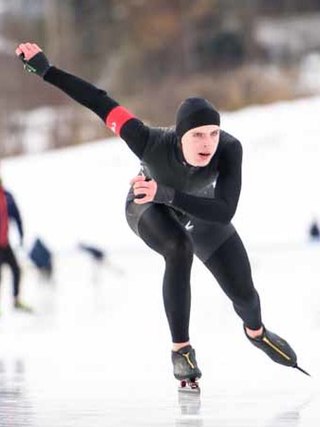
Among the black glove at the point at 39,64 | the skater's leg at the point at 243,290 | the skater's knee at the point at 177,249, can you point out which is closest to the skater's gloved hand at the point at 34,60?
the black glove at the point at 39,64

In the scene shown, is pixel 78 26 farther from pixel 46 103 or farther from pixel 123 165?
pixel 123 165

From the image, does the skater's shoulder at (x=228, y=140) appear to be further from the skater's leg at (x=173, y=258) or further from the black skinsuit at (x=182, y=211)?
the skater's leg at (x=173, y=258)

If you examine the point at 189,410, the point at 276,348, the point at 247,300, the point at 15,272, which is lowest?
the point at 189,410

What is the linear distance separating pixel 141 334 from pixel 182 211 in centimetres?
294

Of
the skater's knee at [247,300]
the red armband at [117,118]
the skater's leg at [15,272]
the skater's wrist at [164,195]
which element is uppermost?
the skater's leg at [15,272]

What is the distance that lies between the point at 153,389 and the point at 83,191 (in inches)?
789

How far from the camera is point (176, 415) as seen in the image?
14.2 ft

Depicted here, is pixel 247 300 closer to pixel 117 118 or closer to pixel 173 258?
pixel 173 258

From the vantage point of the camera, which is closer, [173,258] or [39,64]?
[173,258]

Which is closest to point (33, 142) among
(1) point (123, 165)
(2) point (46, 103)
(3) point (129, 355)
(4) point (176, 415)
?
Result: (2) point (46, 103)

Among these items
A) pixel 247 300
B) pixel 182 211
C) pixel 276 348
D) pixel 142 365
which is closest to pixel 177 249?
pixel 182 211

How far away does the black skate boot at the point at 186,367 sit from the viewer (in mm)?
4961

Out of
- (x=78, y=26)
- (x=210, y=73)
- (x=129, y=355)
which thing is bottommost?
(x=129, y=355)

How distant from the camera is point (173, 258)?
4.85m
